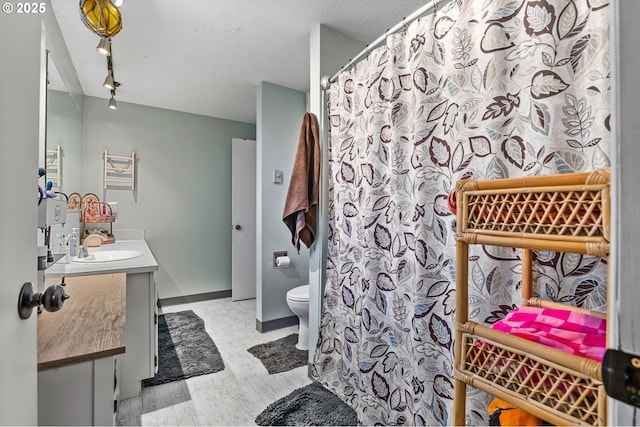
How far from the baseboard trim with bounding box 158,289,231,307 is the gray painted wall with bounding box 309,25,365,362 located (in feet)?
7.28

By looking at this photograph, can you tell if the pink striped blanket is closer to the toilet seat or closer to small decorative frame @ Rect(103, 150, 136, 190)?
the toilet seat

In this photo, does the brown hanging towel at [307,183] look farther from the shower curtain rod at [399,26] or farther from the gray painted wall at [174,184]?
the gray painted wall at [174,184]

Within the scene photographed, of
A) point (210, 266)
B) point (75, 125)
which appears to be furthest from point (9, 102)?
point (210, 266)

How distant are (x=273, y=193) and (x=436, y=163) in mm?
1930

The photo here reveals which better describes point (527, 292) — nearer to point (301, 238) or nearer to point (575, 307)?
point (575, 307)

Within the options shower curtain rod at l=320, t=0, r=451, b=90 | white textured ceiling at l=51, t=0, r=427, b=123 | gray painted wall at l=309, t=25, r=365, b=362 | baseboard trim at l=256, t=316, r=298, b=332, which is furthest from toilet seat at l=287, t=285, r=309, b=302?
white textured ceiling at l=51, t=0, r=427, b=123

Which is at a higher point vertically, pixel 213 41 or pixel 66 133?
pixel 213 41

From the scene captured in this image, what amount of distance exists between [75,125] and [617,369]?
3.53 meters

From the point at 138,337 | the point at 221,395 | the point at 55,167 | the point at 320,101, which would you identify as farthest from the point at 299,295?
the point at 55,167

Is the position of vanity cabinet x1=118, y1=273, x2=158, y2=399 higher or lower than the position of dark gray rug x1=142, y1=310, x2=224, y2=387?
higher

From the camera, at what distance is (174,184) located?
3.60m

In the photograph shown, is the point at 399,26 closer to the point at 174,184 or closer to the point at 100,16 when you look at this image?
the point at 100,16

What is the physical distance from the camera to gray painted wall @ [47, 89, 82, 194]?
5.96 feet

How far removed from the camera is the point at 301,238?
1.98 metres
